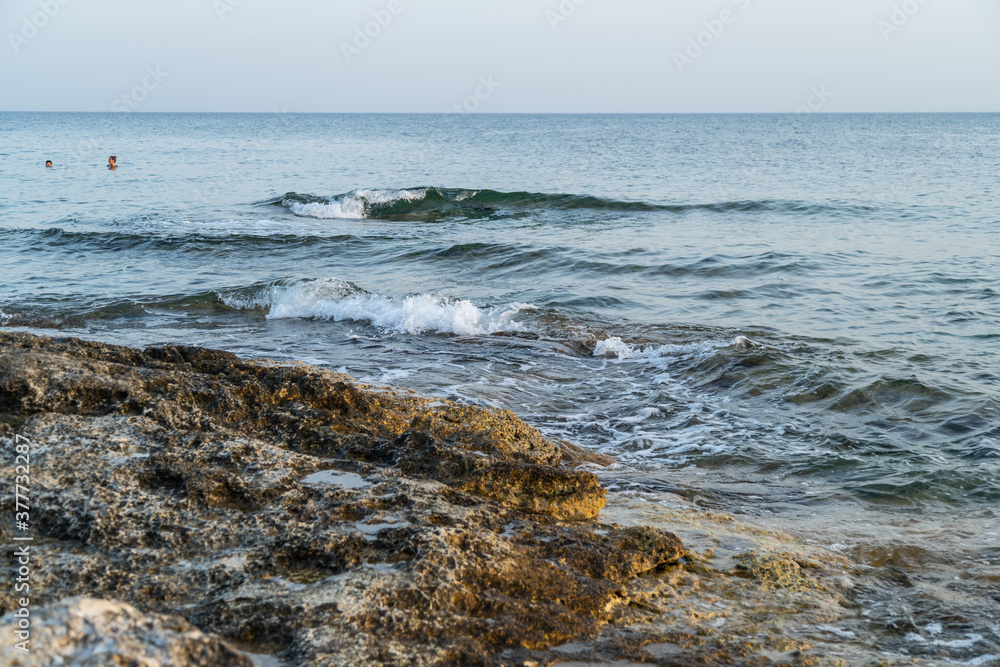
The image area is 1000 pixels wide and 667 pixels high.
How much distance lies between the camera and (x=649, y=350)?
792cm

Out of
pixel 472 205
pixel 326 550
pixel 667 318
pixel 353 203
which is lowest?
pixel 667 318

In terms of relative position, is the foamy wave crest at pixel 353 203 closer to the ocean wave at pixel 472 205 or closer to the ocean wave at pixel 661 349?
the ocean wave at pixel 472 205

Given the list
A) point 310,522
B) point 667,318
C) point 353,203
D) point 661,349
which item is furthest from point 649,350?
point 353,203

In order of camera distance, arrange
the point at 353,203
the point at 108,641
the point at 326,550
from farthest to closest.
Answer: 1. the point at 353,203
2. the point at 326,550
3. the point at 108,641

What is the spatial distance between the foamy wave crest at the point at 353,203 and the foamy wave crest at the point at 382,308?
1036 cm

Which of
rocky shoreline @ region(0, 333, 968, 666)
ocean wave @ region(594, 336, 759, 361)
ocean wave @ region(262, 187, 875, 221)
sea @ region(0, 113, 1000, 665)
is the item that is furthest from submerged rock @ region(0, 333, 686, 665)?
ocean wave @ region(262, 187, 875, 221)

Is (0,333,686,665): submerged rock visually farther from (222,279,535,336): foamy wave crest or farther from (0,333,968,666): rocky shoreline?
(222,279,535,336): foamy wave crest

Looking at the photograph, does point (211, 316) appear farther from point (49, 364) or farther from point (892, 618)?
point (892, 618)

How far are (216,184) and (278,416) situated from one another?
2539cm

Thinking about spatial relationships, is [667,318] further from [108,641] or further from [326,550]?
[108,641]

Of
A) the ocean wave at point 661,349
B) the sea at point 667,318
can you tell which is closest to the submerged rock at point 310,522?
the sea at point 667,318

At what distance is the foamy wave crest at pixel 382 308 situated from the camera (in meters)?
8.88

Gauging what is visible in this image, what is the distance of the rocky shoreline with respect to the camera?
2.11 meters

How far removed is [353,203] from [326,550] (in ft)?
65.6
